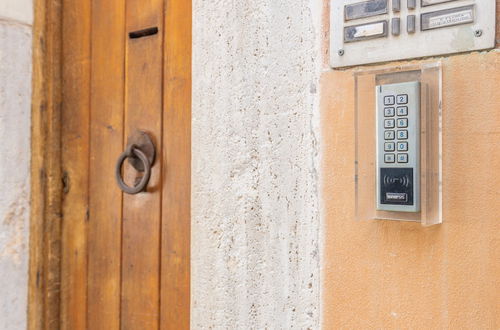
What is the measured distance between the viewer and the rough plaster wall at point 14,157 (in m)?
1.34

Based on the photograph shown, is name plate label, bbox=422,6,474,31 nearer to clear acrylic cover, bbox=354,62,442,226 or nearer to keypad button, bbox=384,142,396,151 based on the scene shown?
clear acrylic cover, bbox=354,62,442,226

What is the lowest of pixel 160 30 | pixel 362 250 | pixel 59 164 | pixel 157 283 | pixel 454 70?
pixel 157 283

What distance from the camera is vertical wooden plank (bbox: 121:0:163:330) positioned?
1250mm

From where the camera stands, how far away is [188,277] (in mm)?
1176

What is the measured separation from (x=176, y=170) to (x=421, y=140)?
65 centimetres

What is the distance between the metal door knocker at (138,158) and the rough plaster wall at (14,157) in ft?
1.08

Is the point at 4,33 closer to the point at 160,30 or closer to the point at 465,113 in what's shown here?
the point at 160,30

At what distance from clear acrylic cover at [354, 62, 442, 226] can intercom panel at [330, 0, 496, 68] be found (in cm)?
3

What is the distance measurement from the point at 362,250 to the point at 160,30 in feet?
2.50

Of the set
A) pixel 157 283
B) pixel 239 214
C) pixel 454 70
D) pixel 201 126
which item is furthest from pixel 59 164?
pixel 454 70

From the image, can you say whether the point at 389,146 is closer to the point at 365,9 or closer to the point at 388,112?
the point at 388,112

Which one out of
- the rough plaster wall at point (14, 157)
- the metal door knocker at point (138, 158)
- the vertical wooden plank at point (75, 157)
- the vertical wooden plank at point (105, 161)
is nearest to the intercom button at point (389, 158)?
the metal door knocker at point (138, 158)

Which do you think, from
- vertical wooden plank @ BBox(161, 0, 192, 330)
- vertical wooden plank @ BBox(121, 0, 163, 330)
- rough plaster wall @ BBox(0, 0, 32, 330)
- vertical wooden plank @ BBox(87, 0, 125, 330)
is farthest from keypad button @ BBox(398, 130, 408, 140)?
rough plaster wall @ BBox(0, 0, 32, 330)

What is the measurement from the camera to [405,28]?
2.51ft
